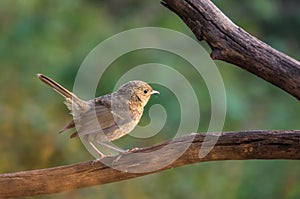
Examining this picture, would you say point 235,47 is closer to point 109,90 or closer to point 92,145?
point 92,145

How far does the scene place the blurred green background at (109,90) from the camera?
4176mm

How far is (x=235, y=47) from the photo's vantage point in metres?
2.44

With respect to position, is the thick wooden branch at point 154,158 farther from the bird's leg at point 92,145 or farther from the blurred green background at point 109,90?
the blurred green background at point 109,90

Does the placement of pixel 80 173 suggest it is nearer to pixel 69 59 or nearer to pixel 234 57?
pixel 234 57

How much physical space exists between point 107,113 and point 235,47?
48cm

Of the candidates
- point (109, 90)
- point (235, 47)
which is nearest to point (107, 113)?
point (235, 47)

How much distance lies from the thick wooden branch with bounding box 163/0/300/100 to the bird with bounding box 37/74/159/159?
366mm

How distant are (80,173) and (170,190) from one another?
5.87ft

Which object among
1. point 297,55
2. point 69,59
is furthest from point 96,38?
Answer: point 297,55

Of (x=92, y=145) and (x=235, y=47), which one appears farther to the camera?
(x=92, y=145)

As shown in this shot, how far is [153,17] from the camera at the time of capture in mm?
6008

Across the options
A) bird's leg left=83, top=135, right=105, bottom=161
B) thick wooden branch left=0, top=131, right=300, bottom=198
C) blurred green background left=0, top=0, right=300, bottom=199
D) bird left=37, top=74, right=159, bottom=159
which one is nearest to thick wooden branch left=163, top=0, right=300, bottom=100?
thick wooden branch left=0, top=131, right=300, bottom=198

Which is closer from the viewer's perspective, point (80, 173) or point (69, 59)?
point (80, 173)

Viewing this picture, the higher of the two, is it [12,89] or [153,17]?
[153,17]
